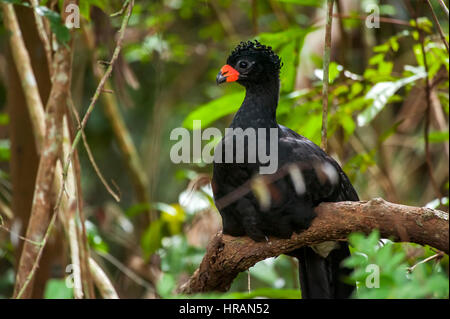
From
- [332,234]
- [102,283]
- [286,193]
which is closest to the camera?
[332,234]

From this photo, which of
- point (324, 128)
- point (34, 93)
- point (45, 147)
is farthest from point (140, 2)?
point (324, 128)

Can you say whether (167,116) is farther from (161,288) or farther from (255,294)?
(161,288)

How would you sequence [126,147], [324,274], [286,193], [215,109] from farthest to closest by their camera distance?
[126,147], [215,109], [324,274], [286,193]

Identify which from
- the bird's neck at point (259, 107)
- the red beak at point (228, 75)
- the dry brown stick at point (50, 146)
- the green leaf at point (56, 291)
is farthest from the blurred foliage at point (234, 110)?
the red beak at point (228, 75)

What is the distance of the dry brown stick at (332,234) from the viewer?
7.14 ft

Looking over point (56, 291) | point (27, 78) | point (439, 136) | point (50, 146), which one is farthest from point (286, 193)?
→ point (27, 78)

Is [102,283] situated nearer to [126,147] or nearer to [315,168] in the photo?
[315,168]

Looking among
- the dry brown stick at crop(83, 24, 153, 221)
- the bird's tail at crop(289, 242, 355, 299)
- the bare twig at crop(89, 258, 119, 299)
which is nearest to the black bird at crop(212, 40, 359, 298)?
the bird's tail at crop(289, 242, 355, 299)

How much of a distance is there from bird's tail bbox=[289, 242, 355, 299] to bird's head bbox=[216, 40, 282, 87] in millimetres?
936

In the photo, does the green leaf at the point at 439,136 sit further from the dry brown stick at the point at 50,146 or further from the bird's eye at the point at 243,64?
the dry brown stick at the point at 50,146

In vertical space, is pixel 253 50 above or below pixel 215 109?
above

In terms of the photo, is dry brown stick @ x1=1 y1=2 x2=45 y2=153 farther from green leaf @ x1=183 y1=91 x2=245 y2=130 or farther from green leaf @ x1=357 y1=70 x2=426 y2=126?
green leaf @ x1=357 y1=70 x2=426 y2=126

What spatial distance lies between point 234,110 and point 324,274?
129cm

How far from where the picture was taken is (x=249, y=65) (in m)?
3.18
